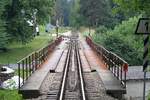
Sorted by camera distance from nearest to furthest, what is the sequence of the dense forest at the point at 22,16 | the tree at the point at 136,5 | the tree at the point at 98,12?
the tree at the point at 136,5 < the dense forest at the point at 22,16 < the tree at the point at 98,12

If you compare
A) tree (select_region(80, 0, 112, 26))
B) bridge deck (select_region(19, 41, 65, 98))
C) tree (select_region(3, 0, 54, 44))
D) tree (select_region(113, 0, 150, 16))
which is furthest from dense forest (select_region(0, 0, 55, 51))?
tree (select_region(80, 0, 112, 26))

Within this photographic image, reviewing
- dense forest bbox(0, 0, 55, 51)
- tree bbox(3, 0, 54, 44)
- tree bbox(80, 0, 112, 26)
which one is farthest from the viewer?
tree bbox(80, 0, 112, 26)

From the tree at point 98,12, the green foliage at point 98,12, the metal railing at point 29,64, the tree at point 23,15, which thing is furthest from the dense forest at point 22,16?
the tree at point 98,12

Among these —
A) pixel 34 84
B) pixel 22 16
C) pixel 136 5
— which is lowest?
pixel 34 84

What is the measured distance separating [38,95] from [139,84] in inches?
616

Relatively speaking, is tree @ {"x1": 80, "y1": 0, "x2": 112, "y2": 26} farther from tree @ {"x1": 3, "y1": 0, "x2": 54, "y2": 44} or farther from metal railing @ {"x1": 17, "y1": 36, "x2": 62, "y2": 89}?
metal railing @ {"x1": 17, "y1": 36, "x2": 62, "y2": 89}

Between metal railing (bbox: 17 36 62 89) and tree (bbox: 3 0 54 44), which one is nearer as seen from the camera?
metal railing (bbox: 17 36 62 89)

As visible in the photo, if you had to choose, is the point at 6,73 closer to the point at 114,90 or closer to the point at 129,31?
the point at 114,90

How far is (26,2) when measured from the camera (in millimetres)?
64250

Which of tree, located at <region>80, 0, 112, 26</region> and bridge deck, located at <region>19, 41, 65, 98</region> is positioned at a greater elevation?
tree, located at <region>80, 0, 112, 26</region>

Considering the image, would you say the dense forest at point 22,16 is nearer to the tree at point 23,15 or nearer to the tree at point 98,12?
the tree at point 23,15

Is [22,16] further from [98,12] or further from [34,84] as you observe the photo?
[98,12]

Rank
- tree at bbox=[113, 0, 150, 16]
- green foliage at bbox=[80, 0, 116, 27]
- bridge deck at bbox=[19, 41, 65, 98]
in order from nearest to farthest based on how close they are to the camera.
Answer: tree at bbox=[113, 0, 150, 16]
bridge deck at bbox=[19, 41, 65, 98]
green foliage at bbox=[80, 0, 116, 27]

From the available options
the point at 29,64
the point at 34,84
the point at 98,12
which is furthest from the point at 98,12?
the point at 34,84
